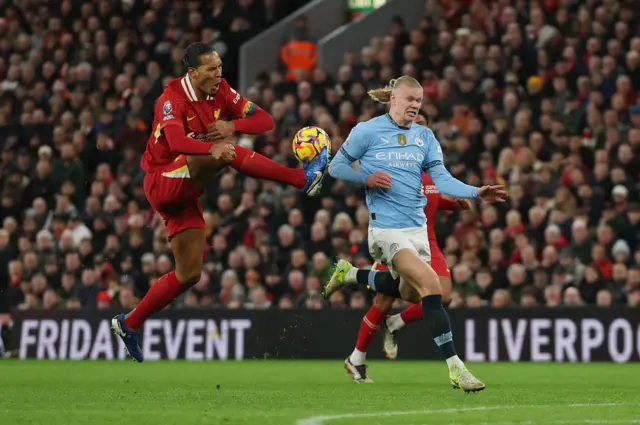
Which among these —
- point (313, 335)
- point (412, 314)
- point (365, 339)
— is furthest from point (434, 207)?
point (313, 335)

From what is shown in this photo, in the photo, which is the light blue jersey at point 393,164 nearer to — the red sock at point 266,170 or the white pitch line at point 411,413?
the red sock at point 266,170

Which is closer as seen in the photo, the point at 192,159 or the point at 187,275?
the point at 192,159

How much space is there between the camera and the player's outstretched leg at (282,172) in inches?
408

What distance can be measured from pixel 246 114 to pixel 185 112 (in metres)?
0.58

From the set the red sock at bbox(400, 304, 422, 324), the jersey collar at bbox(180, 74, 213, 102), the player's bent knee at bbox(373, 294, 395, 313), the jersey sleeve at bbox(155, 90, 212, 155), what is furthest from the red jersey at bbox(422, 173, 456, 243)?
the jersey sleeve at bbox(155, 90, 212, 155)

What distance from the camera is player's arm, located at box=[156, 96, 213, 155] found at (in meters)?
10.1

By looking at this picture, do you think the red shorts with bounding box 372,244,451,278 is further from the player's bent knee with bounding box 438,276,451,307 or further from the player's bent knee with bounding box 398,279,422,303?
the player's bent knee with bounding box 398,279,422,303

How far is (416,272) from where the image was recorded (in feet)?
32.2

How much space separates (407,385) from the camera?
11.2 metres

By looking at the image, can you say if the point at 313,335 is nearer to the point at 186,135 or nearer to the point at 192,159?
the point at 192,159

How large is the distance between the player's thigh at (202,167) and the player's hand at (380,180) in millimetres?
1243

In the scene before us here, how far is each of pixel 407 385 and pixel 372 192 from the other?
1.83 m

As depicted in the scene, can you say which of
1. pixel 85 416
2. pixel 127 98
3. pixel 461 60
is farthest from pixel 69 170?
pixel 85 416

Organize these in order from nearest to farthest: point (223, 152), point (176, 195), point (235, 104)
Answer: point (223, 152) → point (176, 195) → point (235, 104)
